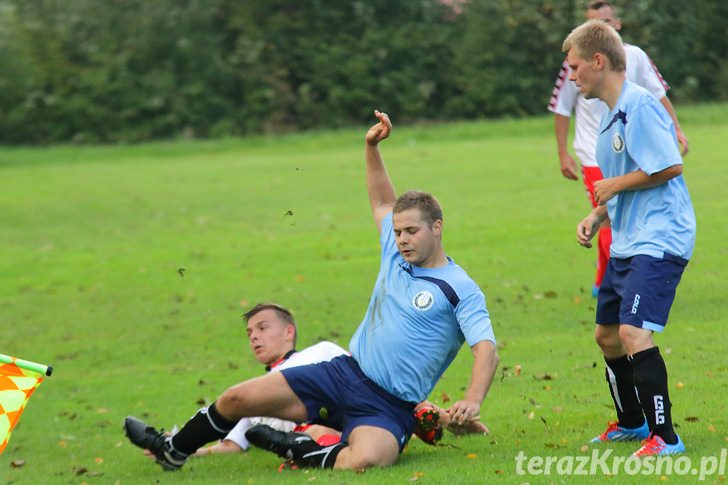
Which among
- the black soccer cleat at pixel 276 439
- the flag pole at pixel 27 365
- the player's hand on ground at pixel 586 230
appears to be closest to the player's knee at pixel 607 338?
the player's hand on ground at pixel 586 230

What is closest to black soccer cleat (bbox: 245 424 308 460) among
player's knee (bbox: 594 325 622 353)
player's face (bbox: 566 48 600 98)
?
player's knee (bbox: 594 325 622 353)

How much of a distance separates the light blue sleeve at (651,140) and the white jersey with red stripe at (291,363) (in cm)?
225

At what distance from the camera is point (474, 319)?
23.7 feet

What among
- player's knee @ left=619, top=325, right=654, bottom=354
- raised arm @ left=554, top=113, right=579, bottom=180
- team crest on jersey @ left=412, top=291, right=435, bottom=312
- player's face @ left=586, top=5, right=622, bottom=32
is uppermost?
player's face @ left=586, top=5, right=622, bottom=32

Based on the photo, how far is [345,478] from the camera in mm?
6988

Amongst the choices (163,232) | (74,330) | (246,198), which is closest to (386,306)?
(74,330)

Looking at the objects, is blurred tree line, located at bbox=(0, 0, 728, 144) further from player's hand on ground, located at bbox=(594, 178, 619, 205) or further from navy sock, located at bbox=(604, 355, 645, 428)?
player's hand on ground, located at bbox=(594, 178, 619, 205)

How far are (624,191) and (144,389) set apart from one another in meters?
5.82

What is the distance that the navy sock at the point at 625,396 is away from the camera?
7.47 meters

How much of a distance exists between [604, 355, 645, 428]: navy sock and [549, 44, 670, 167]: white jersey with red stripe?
366 centimetres

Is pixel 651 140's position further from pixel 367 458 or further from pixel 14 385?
pixel 14 385

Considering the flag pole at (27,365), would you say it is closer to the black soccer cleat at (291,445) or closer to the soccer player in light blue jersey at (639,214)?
the black soccer cleat at (291,445)

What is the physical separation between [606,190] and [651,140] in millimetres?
367

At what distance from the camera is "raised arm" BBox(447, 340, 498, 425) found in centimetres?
671
